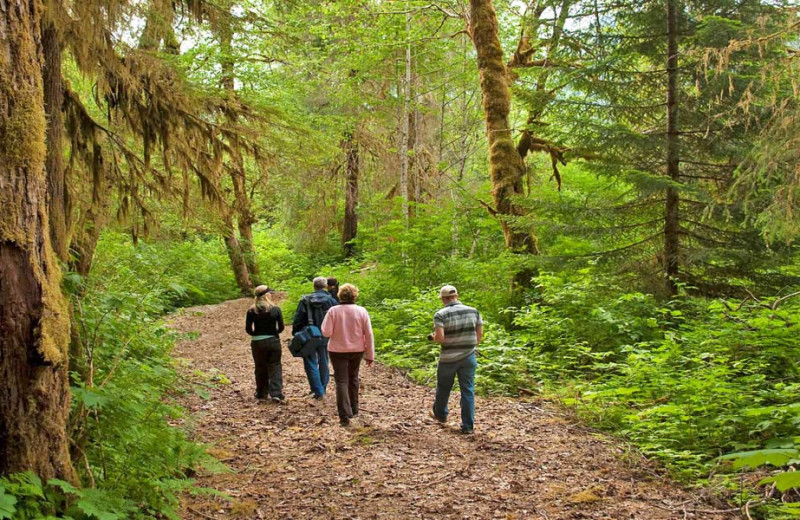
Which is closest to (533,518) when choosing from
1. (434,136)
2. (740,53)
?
(740,53)

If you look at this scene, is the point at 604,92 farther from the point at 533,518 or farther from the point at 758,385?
the point at 533,518

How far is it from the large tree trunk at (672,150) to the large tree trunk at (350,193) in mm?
13212

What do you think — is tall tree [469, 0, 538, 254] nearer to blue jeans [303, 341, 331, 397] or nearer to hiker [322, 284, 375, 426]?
blue jeans [303, 341, 331, 397]

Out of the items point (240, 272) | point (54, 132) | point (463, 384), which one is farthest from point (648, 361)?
point (240, 272)

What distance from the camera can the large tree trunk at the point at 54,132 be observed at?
447 cm

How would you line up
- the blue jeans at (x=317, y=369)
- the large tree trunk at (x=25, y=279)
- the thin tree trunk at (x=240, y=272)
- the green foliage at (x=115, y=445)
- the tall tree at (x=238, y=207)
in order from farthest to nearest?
the thin tree trunk at (x=240, y=272), the blue jeans at (x=317, y=369), the tall tree at (x=238, y=207), the green foliage at (x=115, y=445), the large tree trunk at (x=25, y=279)

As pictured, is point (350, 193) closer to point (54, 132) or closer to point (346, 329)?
point (346, 329)

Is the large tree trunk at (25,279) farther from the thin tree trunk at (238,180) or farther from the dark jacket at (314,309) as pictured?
the dark jacket at (314,309)

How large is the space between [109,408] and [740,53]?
9540 mm

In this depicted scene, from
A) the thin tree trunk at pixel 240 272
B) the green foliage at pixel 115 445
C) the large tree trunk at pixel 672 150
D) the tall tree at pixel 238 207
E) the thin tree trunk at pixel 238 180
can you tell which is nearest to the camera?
the green foliage at pixel 115 445

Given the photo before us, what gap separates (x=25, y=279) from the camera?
3.04 metres

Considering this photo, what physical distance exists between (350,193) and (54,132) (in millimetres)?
17973

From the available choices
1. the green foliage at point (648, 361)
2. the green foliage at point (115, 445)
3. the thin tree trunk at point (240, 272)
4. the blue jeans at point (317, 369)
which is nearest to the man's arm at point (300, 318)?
the blue jeans at point (317, 369)

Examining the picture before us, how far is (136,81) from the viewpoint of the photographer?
586cm
